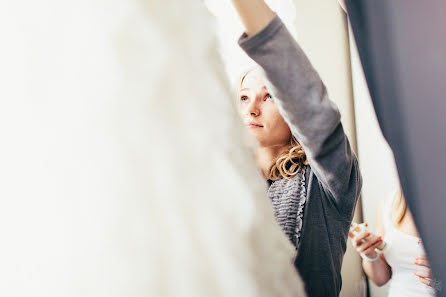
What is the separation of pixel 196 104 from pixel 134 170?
70 mm

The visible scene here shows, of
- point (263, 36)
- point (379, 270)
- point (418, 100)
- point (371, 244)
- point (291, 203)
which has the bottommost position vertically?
point (379, 270)

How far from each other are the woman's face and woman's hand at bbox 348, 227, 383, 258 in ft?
1.86

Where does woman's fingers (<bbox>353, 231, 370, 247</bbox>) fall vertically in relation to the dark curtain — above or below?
below

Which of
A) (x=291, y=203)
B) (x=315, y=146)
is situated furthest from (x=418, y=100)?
(x=291, y=203)

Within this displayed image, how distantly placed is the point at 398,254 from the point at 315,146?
1.04 metres

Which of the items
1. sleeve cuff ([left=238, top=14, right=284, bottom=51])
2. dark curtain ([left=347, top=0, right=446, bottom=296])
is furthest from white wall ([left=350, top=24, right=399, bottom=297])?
sleeve cuff ([left=238, top=14, right=284, bottom=51])

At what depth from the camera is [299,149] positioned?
2.59 ft

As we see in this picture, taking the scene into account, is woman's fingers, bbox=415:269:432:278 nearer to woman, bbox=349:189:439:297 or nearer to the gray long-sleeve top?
woman, bbox=349:189:439:297

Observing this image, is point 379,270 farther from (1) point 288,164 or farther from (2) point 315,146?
(2) point 315,146

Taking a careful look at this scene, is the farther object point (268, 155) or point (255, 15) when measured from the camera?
point (268, 155)

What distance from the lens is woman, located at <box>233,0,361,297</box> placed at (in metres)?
0.35

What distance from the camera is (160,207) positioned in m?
0.22

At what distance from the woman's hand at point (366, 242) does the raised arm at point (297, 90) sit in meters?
0.84

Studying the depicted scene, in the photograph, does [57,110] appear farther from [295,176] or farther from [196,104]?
[295,176]
